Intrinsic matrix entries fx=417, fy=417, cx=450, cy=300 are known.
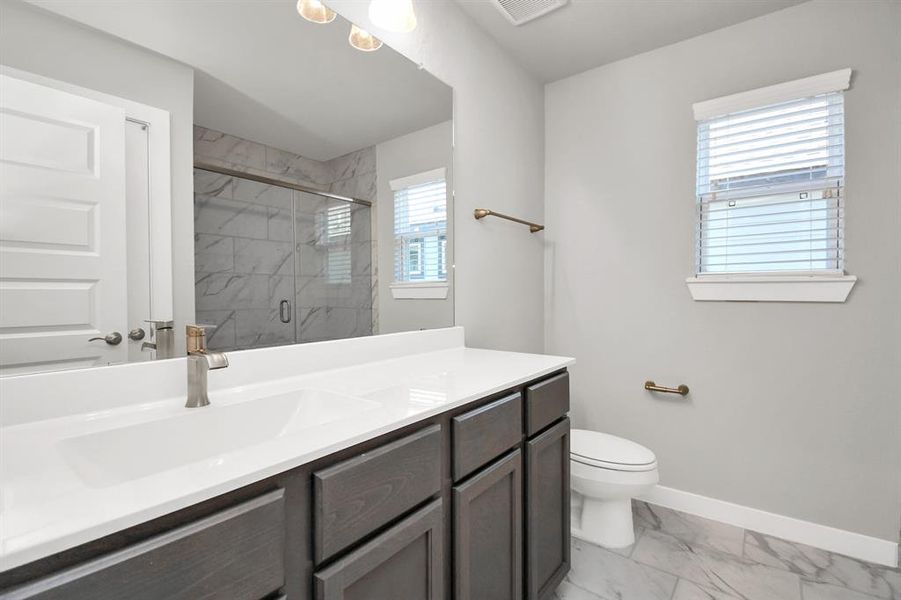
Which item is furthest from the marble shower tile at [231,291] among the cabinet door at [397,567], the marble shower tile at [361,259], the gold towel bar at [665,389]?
the gold towel bar at [665,389]

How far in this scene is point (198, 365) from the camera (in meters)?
0.92

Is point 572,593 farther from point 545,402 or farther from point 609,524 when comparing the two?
point 545,402

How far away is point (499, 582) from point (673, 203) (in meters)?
1.97

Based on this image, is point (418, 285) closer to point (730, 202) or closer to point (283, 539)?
point (283, 539)

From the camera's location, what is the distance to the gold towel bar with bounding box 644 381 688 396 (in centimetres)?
219

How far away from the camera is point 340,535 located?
0.73 meters

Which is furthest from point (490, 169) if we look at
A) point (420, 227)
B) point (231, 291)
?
point (231, 291)

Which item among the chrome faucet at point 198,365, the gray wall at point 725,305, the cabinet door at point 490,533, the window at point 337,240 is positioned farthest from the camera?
the gray wall at point 725,305

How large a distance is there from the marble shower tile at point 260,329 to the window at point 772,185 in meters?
2.02

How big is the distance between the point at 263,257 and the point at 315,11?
81 centimetres

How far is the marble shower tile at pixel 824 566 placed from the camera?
1630 mm

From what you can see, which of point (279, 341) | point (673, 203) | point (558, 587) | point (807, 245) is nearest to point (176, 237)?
point (279, 341)

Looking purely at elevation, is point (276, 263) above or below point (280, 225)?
below

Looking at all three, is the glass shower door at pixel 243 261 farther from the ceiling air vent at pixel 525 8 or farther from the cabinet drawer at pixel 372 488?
the ceiling air vent at pixel 525 8
